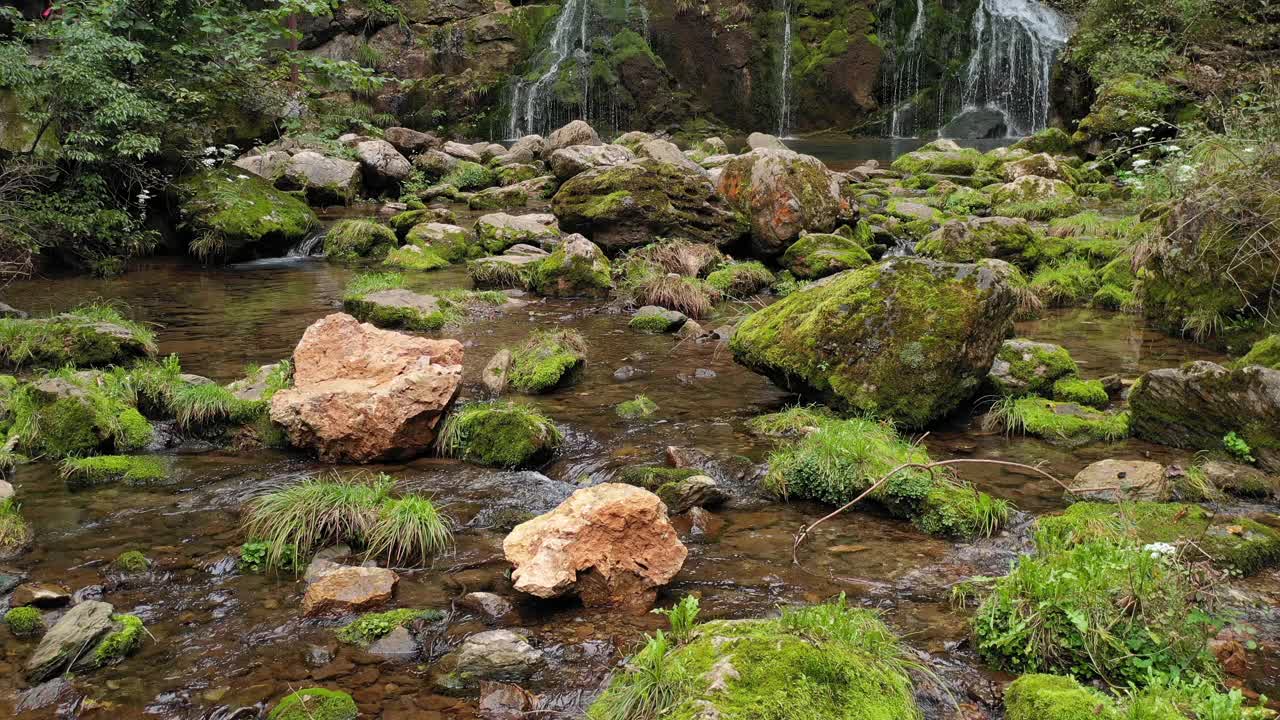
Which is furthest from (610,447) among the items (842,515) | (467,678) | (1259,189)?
(1259,189)

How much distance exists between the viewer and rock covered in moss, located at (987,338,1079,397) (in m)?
8.13

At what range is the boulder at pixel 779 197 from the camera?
14734 mm

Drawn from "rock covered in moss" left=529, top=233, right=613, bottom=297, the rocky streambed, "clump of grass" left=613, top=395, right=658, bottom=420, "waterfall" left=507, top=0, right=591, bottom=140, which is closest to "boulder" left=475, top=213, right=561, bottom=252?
"rock covered in moss" left=529, top=233, right=613, bottom=297

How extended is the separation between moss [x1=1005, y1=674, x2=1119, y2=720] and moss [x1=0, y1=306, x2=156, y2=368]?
8686 millimetres

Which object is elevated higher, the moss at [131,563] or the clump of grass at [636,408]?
the moss at [131,563]

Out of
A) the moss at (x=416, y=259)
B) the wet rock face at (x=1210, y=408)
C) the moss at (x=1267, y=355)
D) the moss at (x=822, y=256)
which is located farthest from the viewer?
the moss at (x=416, y=259)

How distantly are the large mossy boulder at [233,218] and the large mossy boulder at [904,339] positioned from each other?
40.1ft

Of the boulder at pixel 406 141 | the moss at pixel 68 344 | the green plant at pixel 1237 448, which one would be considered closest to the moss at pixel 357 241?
the moss at pixel 68 344

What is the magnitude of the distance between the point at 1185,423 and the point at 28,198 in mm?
15731

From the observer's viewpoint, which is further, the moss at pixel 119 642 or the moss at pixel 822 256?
the moss at pixel 822 256

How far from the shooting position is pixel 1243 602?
14.8 ft

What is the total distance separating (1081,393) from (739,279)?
607cm

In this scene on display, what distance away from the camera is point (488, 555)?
547 centimetres

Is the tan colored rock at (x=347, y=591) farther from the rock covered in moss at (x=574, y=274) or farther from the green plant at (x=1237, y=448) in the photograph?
the rock covered in moss at (x=574, y=274)
